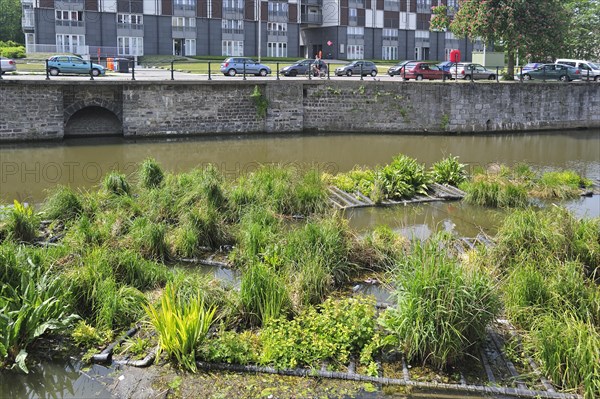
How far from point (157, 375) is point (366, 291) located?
3659 millimetres

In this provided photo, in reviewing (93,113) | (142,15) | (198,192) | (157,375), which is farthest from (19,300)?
(142,15)

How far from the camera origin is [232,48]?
63.0 meters

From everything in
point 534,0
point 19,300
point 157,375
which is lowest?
point 157,375

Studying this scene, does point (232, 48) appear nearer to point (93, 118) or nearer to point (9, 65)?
point (9, 65)

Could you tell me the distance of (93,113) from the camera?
1129 inches

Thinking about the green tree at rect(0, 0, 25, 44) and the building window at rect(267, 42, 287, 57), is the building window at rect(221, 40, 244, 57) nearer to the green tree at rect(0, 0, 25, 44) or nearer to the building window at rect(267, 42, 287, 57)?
the building window at rect(267, 42, 287, 57)

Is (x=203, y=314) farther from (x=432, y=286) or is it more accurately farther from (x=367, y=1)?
(x=367, y=1)

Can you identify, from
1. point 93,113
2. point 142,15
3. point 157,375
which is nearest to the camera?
point 157,375

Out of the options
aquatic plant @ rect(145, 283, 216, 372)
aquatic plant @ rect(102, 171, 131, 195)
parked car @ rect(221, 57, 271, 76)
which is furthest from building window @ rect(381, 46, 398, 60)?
aquatic plant @ rect(145, 283, 216, 372)

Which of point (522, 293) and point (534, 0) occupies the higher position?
point (534, 0)

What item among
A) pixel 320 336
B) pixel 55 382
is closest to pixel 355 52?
pixel 320 336

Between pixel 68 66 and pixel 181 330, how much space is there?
89.3 ft

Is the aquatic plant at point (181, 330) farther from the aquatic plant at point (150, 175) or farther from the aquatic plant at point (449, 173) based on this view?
the aquatic plant at point (449, 173)

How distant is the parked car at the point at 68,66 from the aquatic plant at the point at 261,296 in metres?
25.1
